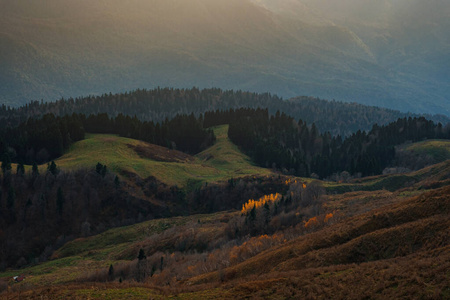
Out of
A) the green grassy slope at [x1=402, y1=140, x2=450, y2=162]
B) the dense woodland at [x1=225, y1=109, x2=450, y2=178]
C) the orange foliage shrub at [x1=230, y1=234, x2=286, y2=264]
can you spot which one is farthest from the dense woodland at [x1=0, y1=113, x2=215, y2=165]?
the orange foliage shrub at [x1=230, y1=234, x2=286, y2=264]

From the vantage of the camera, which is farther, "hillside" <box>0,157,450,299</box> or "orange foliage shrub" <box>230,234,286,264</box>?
"orange foliage shrub" <box>230,234,286,264</box>

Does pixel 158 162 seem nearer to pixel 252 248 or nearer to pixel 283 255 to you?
pixel 252 248

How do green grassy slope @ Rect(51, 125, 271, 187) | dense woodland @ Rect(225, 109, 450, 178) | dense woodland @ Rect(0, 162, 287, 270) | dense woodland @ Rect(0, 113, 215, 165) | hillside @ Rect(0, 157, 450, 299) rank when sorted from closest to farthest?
hillside @ Rect(0, 157, 450, 299), dense woodland @ Rect(0, 162, 287, 270), green grassy slope @ Rect(51, 125, 271, 187), dense woodland @ Rect(0, 113, 215, 165), dense woodland @ Rect(225, 109, 450, 178)

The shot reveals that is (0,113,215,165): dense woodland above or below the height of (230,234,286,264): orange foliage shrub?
above

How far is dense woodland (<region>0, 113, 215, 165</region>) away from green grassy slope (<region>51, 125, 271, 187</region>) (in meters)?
6.72

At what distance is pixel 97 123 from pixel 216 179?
7781 centimetres

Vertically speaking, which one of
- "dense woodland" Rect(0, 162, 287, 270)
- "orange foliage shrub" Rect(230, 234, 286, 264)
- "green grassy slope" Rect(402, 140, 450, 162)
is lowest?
"dense woodland" Rect(0, 162, 287, 270)

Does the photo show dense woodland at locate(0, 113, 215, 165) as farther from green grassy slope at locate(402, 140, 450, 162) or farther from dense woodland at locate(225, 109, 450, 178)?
green grassy slope at locate(402, 140, 450, 162)

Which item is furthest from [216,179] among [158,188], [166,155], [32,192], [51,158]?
[51,158]

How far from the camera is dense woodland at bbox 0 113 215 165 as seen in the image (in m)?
136

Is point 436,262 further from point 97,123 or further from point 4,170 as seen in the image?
point 97,123

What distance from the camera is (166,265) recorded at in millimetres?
58500

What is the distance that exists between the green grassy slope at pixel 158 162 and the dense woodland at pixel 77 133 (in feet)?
22.1

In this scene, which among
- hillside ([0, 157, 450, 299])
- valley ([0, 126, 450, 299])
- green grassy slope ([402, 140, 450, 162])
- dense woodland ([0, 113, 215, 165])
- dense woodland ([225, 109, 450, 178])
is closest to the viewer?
hillside ([0, 157, 450, 299])
